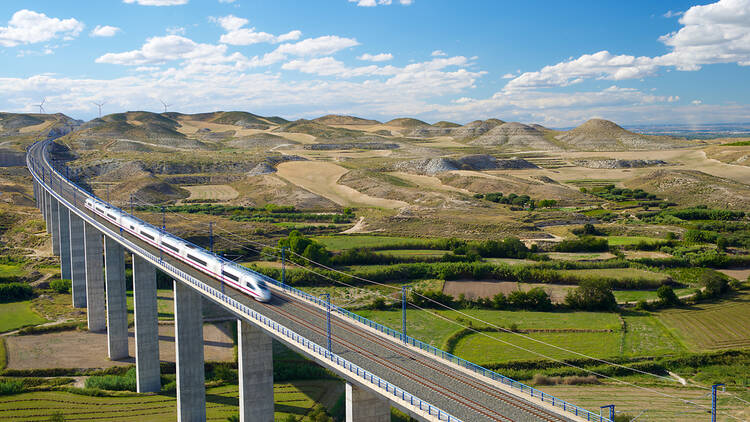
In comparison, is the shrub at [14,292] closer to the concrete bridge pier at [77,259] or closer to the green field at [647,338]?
the concrete bridge pier at [77,259]

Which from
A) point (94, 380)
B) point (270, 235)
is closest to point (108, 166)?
point (270, 235)

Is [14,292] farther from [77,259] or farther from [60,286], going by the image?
[77,259]

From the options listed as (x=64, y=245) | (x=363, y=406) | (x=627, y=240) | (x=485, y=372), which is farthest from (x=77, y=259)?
(x=627, y=240)

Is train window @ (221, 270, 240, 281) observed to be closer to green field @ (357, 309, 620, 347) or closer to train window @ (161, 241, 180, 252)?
train window @ (161, 241, 180, 252)

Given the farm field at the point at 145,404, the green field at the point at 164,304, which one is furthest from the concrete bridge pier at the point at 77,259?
the farm field at the point at 145,404

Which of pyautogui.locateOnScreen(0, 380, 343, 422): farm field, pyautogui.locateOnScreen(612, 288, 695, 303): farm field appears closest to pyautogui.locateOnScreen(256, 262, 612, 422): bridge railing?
pyautogui.locateOnScreen(0, 380, 343, 422): farm field
